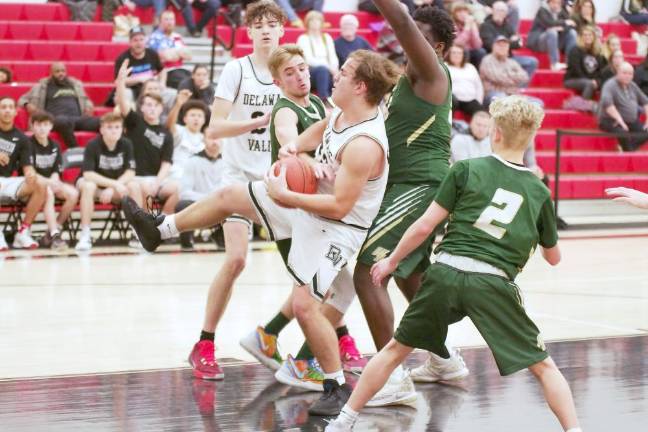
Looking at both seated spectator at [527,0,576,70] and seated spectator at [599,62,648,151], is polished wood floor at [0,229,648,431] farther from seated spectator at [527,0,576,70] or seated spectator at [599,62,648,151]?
seated spectator at [527,0,576,70]

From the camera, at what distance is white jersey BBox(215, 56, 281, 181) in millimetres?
6344

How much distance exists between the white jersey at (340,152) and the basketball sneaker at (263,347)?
114cm

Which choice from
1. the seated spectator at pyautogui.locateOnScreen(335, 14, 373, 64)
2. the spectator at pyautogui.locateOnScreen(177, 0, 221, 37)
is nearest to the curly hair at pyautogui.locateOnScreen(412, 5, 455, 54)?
the seated spectator at pyautogui.locateOnScreen(335, 14, 373, 64)

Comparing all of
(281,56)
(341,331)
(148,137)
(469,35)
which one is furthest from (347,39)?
(281,56)

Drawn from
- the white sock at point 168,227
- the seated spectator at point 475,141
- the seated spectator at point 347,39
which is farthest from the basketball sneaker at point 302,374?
the seated spectator at point 347,39

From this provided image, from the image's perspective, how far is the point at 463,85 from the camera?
48.6 feet

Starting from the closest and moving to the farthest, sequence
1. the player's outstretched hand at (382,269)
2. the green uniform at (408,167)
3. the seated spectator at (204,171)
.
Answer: the player's outstretched hand at (382,269) < the green uniform at (408,167) < the seated spectator at (204,171)

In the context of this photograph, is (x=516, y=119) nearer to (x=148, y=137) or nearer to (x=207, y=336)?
(x=207, y=336)

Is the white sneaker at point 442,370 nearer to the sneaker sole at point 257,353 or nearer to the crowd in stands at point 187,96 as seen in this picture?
the sneaker sole at point 257,353

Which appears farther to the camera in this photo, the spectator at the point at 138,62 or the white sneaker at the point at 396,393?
the spectator at the point at 138,62

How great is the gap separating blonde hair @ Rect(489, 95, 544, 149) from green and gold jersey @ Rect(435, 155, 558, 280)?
96 mm

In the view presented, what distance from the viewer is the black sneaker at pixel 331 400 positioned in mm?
5281

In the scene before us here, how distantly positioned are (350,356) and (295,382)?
0.57 m

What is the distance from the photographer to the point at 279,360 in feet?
20.4
